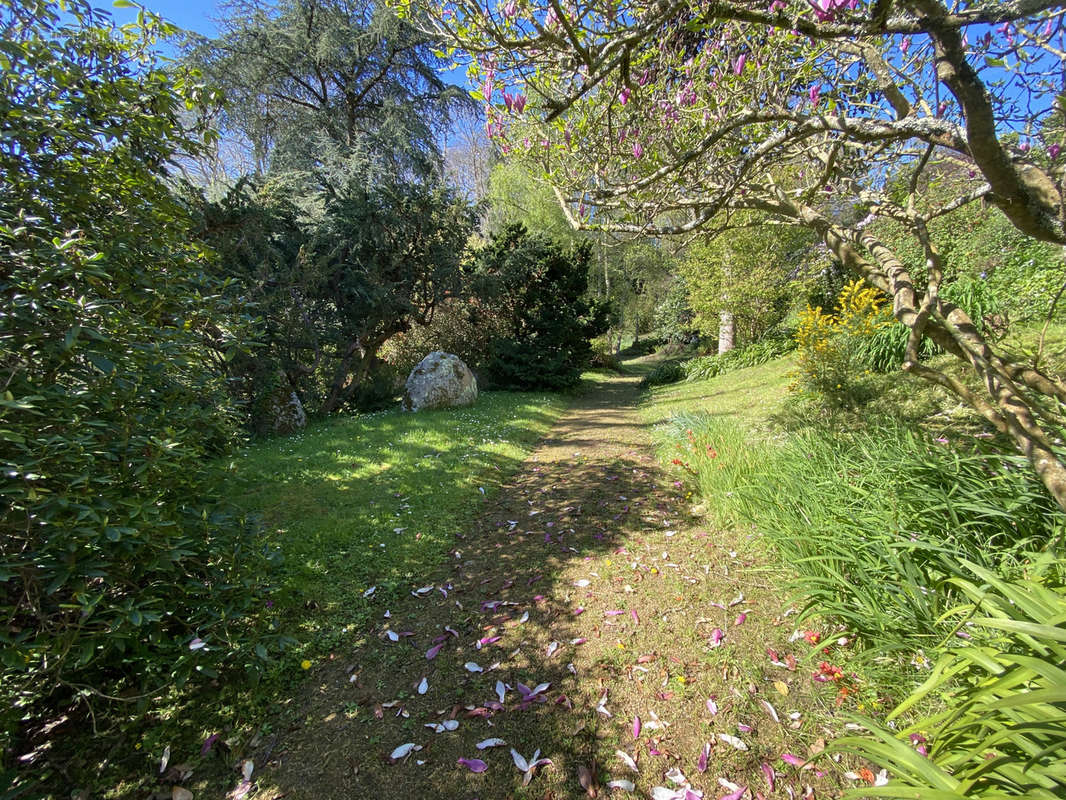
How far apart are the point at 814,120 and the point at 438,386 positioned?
8534 millimetres

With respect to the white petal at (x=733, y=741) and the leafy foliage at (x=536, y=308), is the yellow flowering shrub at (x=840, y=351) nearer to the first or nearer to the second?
the white petal at (x=733, y=741)

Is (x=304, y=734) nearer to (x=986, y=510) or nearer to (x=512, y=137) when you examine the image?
(x=986, y=510)

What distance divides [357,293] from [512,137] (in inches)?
303

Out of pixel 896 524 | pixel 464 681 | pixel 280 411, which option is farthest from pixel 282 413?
pixel 896 524

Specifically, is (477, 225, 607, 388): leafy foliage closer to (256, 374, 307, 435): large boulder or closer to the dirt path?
(256, 374, 307, 435): large boulder

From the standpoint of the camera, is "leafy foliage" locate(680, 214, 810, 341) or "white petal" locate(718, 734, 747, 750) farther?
"leafy foliage" locate(680, 214, 810, 341)

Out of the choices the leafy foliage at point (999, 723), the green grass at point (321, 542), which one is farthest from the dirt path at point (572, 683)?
the leafy foliage at point (999, 723)

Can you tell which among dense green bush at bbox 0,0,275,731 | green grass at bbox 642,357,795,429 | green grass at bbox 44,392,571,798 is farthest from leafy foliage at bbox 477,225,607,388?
dense green bush at bbox 0,0,275,731

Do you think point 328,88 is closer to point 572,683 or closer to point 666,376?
point 666,376

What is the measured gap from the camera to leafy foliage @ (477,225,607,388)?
1309cm

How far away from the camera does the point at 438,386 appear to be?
971 cm

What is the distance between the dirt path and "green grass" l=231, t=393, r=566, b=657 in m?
0.32

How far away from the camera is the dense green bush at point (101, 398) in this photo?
1.57 m

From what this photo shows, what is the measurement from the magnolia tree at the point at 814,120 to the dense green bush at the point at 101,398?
1.97 meters
